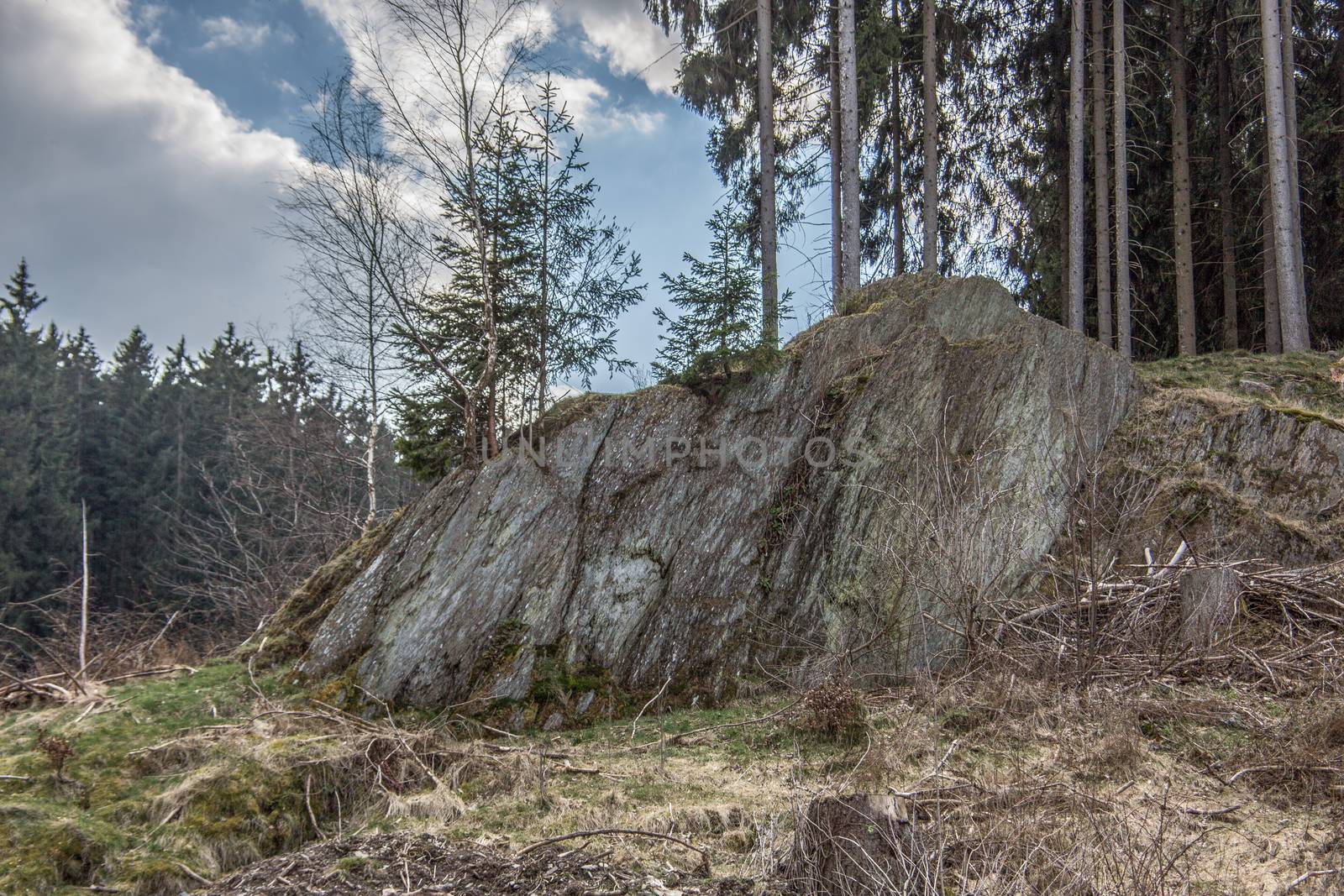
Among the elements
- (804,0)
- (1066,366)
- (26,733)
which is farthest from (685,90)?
(26,733)

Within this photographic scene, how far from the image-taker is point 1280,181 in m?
12.6

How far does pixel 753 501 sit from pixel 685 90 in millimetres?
11310

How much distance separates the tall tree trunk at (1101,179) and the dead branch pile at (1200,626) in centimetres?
1006

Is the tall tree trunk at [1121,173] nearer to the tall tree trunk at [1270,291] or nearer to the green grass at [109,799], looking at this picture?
the tall tree trunk at [1270,291]

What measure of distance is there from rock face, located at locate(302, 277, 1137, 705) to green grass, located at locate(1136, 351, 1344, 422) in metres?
3.66

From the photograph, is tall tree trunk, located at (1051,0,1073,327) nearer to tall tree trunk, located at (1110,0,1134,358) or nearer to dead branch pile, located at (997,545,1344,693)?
tall tree trunk, located at (1110,0,1134,358)

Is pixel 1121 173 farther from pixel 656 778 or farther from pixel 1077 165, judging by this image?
pixel 656 778

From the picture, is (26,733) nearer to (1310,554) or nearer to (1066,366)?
(1066,366)

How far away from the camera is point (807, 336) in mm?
8820

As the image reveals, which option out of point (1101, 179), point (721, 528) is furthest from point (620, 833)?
point (1101, 179)

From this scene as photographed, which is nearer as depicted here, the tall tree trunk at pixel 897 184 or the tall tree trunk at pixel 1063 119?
the tall tree trunk at pixel 1063 119

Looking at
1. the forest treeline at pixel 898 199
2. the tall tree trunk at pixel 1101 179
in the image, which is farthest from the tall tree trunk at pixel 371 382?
the tall tree trunk at pixel 1101 179

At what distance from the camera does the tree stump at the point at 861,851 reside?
274cm

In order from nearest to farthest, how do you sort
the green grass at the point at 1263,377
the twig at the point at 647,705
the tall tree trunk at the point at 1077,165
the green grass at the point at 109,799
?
the green grass at the point at 109,799
the twig at the point at 647,705
the green grass at the point at 1263,377
the tall tree trunk at the point at 1077,165
